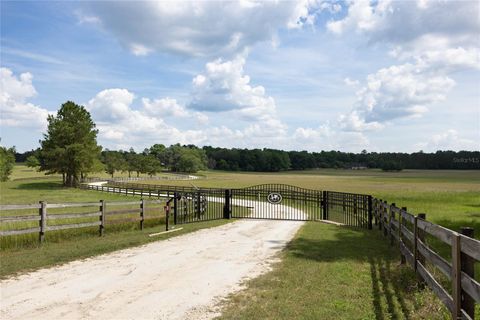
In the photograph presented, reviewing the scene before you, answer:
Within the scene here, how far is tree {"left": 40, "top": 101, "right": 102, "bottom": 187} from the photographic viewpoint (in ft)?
199

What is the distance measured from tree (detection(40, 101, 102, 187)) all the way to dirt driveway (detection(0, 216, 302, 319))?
52.8 m

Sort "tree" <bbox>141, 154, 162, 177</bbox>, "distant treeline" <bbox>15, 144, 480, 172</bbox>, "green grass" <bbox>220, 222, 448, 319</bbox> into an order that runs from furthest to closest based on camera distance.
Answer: "distant treeline" <bbox>15, 144, 480, 172</bbox> < "tree" <bbox>141, 154, 162, 177</bbox> < "green grass" <bbox>220, 222, 448, 319</bbox>

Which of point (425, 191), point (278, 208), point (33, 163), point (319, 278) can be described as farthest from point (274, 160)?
point (319, 278)

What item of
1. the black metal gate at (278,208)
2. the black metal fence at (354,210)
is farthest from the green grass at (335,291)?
the black metal gate at (278,208)

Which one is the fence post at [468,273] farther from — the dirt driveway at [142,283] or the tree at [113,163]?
the tree at [113,163]

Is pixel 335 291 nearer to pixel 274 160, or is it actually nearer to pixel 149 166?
pixel 149 166

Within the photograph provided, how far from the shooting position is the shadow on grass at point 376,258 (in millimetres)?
6801

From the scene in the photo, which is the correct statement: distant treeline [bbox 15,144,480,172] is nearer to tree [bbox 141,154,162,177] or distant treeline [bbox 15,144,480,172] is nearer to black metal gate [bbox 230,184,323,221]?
tree [bbox 141,154,162,177]

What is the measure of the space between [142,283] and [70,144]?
58892 mm

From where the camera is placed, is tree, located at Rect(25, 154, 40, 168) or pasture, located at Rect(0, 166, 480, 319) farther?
tree, located at Rect(25, 154, 40, 168)

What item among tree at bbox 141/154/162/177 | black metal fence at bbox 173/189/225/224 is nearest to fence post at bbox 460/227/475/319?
black metal fence at bbox 173/189/225/224

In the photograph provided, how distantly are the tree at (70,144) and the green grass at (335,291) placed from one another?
55.7 m

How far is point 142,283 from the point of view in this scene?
321 inches

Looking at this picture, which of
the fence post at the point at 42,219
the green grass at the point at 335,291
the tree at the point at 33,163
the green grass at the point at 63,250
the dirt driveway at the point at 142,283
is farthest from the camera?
the tree at the point at 33,163
